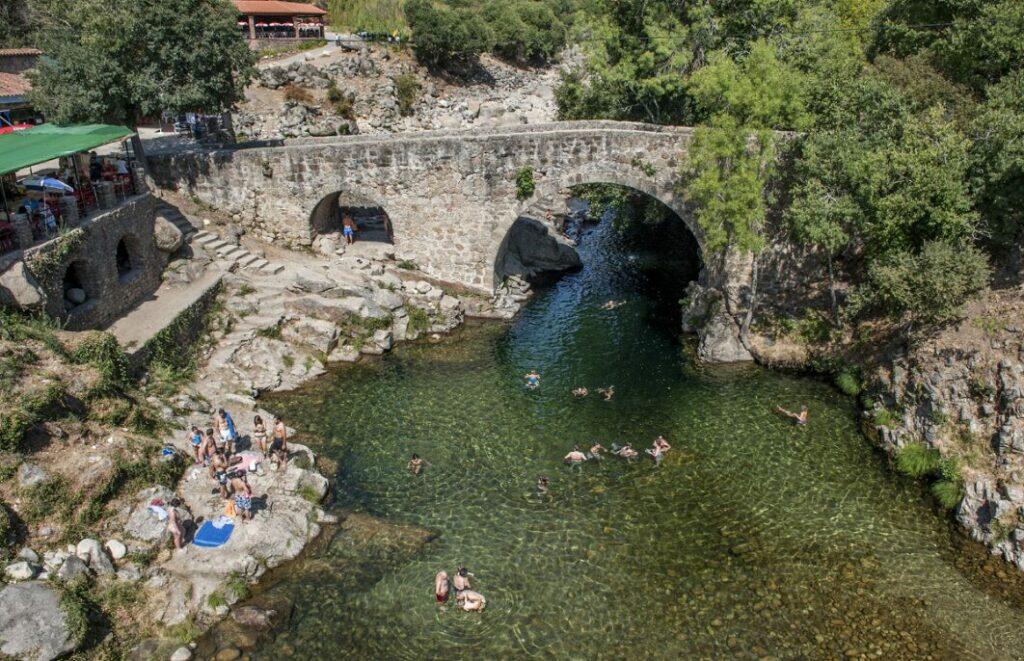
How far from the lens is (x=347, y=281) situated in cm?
3434

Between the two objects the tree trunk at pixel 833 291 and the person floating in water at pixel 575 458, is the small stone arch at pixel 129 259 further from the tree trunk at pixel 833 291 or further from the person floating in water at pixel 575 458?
the tree trunk at pixel 833 291

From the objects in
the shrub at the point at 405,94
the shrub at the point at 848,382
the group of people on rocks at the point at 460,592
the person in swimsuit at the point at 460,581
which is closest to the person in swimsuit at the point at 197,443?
the group of people on rocks at the point at 460,592

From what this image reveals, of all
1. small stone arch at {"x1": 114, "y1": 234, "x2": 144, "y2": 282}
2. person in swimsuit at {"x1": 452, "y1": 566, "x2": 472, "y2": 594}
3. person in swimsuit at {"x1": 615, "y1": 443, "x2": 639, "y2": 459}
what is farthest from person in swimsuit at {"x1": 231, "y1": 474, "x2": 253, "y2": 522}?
small stone arch at {"x1": 114, "y1": 234, "x2": 144, "y2": 282}

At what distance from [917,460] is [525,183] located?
1927cm

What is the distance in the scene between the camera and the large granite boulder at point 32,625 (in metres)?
15.8

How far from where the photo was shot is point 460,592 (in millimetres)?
19141

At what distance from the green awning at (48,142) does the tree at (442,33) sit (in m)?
36.2

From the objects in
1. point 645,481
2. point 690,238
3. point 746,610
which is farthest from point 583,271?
point 746,610

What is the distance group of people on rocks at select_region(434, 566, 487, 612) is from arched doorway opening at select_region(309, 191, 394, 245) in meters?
22.0

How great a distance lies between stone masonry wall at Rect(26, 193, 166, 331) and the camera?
2572 cm

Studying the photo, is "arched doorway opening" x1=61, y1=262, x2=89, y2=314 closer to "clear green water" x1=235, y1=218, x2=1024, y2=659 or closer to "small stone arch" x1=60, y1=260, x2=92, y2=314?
"small stone arch" x1=60, y1=260, x2=92, y2=314

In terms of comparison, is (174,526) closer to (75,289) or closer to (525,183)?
(75,289)

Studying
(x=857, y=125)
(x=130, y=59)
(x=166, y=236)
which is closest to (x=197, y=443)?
(x=166, y=236)

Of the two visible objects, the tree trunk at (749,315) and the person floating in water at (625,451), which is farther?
the tree trunk at (749,315)
